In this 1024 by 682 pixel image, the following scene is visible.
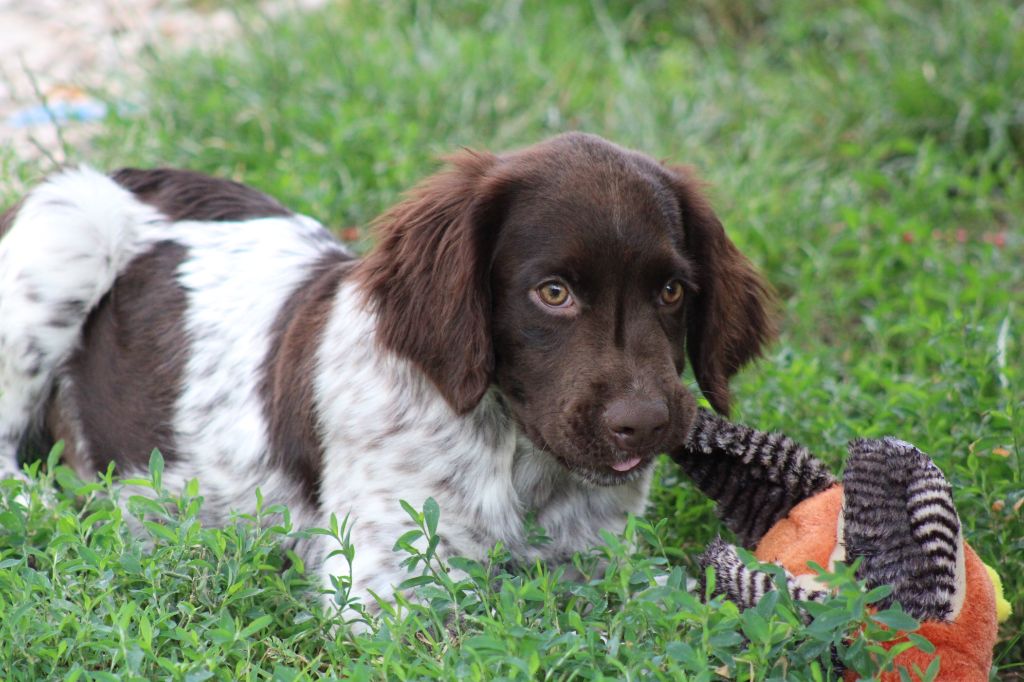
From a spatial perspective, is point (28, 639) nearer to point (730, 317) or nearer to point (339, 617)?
point (339, 617)

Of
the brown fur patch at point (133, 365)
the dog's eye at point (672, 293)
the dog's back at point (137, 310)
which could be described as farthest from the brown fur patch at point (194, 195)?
the dog's eye at point (672, 293)

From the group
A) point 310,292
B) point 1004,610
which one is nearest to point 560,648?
point 1004,610

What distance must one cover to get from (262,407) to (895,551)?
173 centimetres

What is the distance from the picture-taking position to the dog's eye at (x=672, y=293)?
118 inches

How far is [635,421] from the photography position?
273 cm

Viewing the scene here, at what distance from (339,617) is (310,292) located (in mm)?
1134

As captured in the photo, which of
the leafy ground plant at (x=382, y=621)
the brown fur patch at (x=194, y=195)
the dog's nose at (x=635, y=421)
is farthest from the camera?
the brown fur patch at (x=194, y=195)

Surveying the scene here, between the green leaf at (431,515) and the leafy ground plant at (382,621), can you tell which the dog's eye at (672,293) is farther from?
the green leaf at (431,515)

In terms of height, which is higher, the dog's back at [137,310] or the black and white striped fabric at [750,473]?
the dog's back at [137,310]

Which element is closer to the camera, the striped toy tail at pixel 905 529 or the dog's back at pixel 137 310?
the striped toy tail at pixel 905 529

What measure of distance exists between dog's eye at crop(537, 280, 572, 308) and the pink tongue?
1.23 ft

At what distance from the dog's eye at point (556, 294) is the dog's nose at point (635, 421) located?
27cm

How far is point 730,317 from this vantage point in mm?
3307

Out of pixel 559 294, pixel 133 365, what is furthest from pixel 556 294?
pixel 133 365
